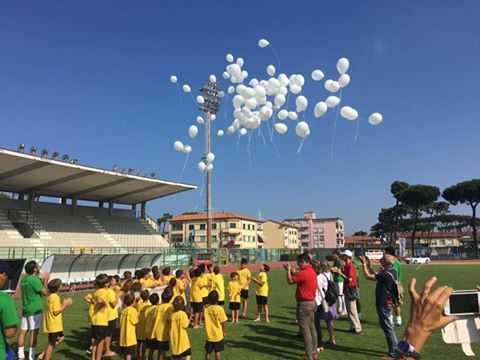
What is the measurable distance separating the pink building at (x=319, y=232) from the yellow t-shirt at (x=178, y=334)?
107535 millimetres

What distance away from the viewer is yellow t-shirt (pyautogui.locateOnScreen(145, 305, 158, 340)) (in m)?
6.53

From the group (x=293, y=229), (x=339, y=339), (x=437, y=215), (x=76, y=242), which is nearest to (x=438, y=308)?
(x=339, y=339)

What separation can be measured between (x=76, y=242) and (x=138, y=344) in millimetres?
27802

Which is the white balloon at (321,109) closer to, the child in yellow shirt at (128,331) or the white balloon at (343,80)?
the white balloon at (343,80)

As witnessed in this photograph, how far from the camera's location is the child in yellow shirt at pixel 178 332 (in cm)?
596

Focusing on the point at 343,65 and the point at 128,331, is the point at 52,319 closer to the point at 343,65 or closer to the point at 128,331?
the point at 128,331

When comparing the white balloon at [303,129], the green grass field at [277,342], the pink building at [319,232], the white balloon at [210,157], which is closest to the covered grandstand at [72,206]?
the white balloon at [210,157]

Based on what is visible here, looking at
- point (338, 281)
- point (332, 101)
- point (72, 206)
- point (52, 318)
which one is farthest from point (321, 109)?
point (72, 206)

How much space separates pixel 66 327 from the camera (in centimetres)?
1023

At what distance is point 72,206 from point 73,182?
5275mm

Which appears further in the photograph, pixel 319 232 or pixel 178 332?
pixel 319 232

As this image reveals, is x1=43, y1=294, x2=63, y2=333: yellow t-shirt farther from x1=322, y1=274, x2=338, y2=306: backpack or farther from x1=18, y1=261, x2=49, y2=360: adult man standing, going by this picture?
x1=322, y1=274, x2=338, y2=306: backpack

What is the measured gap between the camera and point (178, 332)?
6.02m

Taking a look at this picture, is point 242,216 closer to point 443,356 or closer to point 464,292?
point 443,356
